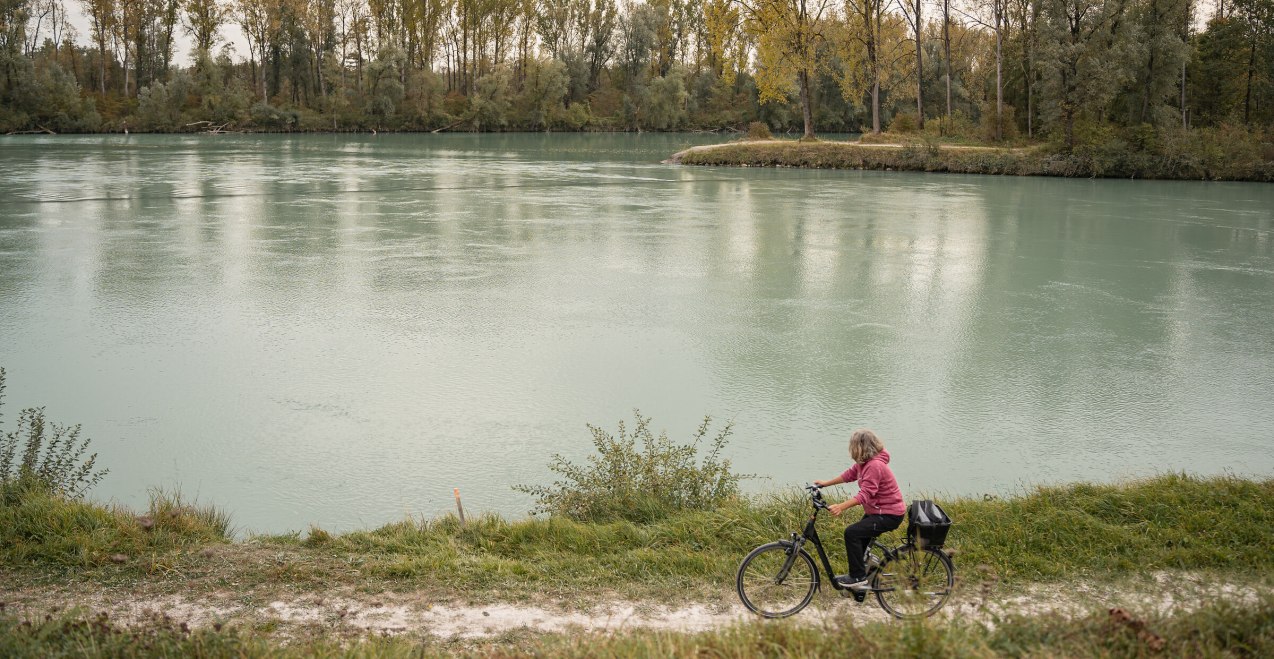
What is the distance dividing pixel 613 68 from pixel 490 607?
9501 centimetres

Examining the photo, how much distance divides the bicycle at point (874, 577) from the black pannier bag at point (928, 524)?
44 millimetres

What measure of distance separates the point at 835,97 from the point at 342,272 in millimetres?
66243

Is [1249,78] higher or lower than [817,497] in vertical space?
higher

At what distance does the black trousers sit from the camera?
5.79 meters

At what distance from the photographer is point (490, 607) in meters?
5.94

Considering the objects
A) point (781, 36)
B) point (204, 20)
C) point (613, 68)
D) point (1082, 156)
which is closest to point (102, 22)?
point (204, 20)

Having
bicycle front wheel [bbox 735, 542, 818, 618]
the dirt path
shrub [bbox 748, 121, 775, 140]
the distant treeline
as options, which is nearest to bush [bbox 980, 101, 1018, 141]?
the distant treeline

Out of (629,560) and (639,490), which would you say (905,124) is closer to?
(639,490)

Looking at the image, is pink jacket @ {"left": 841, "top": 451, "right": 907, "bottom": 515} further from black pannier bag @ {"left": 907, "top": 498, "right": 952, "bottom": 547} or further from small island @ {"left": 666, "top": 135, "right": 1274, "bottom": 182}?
small island @ {"left": 666, "top": 135, "right": 1274, "bottom": 182}

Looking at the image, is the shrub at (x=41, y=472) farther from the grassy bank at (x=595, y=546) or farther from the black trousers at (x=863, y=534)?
the black trousers at (x=863, y=534)

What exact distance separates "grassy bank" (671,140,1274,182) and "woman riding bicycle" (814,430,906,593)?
116 feet

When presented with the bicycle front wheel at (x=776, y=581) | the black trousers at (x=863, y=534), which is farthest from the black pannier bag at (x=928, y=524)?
the bicycle front wheel at (x=776, y=581)

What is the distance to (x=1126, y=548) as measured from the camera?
22.0ft

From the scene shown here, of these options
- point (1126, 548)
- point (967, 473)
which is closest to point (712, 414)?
point (967, 473)
